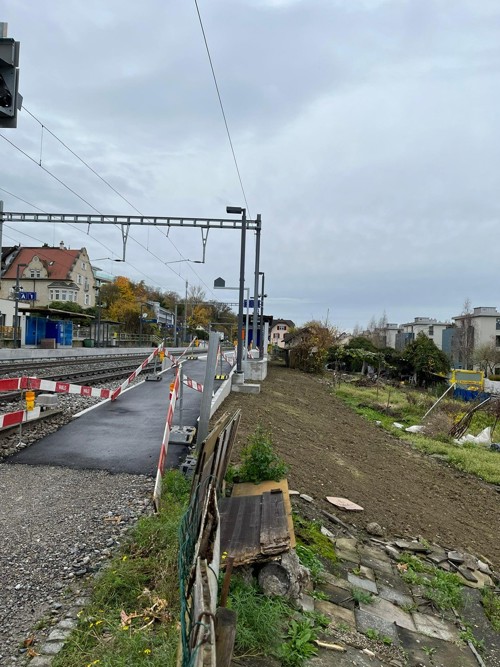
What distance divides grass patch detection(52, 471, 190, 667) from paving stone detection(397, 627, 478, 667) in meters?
2.13

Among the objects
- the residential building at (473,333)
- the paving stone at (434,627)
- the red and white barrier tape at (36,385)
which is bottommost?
the paving stone at (434,627)

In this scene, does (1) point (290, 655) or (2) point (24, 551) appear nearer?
(1) point (290, 655)

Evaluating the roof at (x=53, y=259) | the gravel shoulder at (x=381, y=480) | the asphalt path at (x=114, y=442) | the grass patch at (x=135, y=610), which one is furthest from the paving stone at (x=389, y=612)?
the roof at (x=53, y=259)

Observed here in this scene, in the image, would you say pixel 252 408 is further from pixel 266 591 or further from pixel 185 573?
pixel 185 573

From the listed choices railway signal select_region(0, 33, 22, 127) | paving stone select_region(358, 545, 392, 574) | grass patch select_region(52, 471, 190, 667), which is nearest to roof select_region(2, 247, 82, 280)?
railway signal select_region(0, 33, 22, 127)

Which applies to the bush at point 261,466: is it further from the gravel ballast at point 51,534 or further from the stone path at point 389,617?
the gravel ballast at point 51,534

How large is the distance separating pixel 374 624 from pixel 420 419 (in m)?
19.0

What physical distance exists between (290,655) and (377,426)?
17.3 meters

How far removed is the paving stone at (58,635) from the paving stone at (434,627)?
338cm

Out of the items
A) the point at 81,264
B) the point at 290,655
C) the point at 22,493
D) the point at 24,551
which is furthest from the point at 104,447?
the point at 81,264

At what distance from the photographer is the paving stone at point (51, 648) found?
123 inches

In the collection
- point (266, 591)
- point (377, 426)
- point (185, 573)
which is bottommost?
point (377, 426)

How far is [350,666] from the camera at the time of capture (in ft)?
11.9

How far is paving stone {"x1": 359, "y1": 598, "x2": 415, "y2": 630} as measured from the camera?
479 cm
